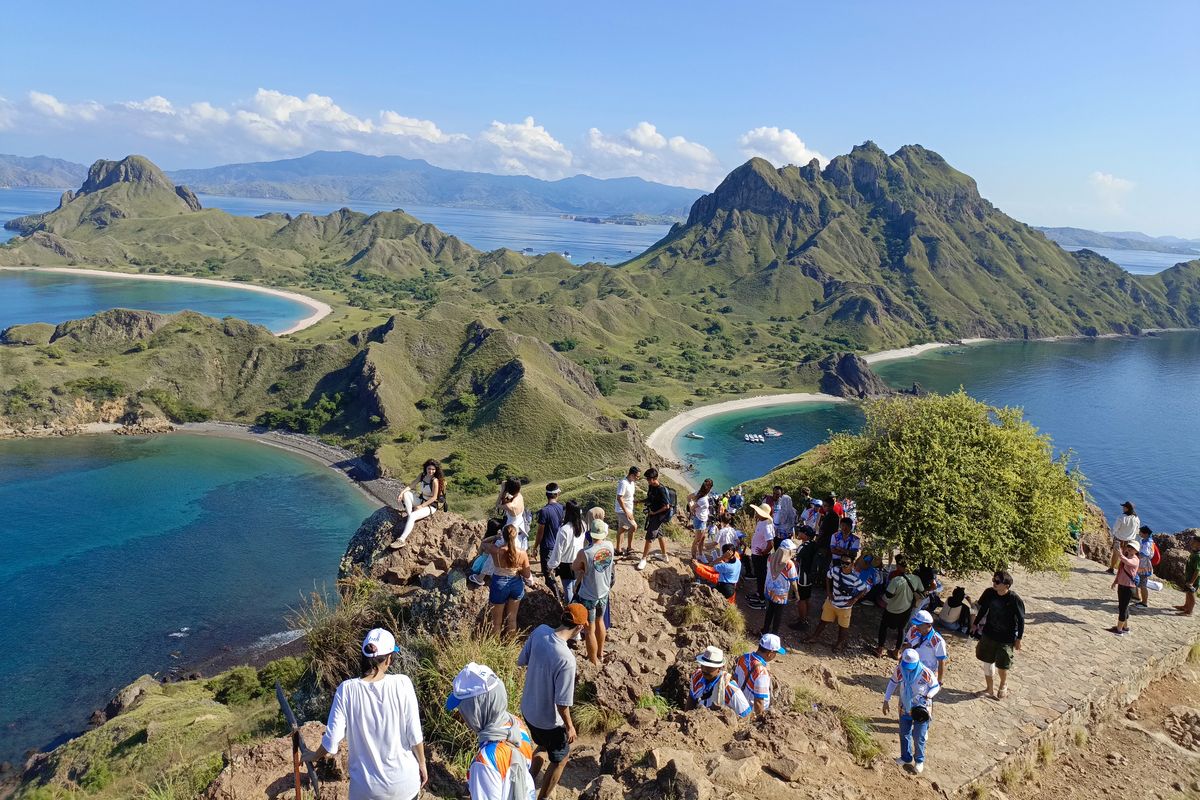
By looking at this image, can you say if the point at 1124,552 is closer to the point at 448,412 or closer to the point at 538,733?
the point at 538,733

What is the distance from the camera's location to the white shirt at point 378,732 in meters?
6.15

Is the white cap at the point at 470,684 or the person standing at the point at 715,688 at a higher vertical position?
the white cap at the point at 470,684

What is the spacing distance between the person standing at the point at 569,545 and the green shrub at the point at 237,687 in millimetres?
22597

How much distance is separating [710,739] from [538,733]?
8.90 feet

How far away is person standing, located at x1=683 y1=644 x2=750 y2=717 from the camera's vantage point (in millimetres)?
9836

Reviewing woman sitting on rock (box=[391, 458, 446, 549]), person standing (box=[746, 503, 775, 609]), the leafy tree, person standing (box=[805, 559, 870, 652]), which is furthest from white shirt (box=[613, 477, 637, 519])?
the leafy tree

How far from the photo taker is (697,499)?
18.0 metres

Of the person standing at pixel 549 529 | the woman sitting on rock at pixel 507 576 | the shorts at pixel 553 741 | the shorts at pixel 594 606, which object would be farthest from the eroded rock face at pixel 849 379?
the shorts at pixel 553 741

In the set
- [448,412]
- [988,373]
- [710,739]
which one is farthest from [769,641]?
[988,373]

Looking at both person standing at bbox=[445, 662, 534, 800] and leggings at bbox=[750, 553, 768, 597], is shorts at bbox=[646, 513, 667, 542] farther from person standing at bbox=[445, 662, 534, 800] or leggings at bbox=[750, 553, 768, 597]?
person standing at bbox=[445, 662, 534, 800]

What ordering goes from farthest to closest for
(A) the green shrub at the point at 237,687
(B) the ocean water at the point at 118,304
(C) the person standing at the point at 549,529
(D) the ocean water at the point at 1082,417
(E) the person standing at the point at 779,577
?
(B) the ocean water at the point at 118,304
(D) the ocean water at the point at 1082,417
(A) the green shrub at the point at 237,687
(E) the person standing at the point at 779,577
(C) the person standing at the point at 549,529

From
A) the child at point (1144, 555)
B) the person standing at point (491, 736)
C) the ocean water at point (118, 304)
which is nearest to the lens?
the person standing at point (491, 736)

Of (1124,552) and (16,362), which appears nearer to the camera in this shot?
(1124,552)

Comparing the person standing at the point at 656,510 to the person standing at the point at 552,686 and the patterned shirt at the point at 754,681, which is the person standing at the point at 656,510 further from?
the person standing at the point at 552,686
